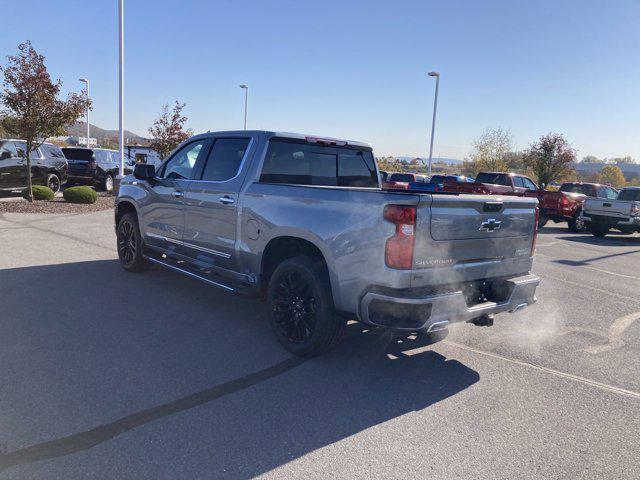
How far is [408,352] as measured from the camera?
4.51 m

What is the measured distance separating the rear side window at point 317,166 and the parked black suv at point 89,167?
17.4 meters

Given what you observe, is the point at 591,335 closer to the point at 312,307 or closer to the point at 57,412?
the point at 312,307

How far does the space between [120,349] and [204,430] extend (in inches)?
61.3

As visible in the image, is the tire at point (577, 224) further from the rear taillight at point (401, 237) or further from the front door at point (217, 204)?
the rear taillight at point (401, 237)

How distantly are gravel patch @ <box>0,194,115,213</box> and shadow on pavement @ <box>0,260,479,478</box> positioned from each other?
29.1 feet

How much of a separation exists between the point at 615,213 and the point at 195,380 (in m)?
15.4

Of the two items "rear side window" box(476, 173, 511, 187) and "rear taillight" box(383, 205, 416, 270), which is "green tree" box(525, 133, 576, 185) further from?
"rear taillight" box(383, 205, 416, 270)

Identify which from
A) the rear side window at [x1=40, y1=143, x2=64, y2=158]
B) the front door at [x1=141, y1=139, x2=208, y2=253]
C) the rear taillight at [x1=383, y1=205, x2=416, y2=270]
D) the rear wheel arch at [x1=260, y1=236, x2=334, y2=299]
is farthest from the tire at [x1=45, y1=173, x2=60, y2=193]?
the rear taillight at [x1=383, y1=205, x2=416, y2=270]

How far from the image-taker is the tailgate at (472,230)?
3465mm

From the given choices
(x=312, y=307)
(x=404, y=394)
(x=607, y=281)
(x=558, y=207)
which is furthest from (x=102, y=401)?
(x=558, y=207)

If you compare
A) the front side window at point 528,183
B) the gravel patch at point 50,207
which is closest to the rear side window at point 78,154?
the gravel patch at point 50,207

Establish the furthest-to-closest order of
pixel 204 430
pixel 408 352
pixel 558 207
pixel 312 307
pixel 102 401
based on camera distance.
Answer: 1. pixel 558 207
2. pixel 408 352
3. pixel 312 307
4. pixel 102 401
5. pixel 204 430

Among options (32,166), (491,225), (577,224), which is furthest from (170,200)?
(577,224)

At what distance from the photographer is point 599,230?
15766 mm
